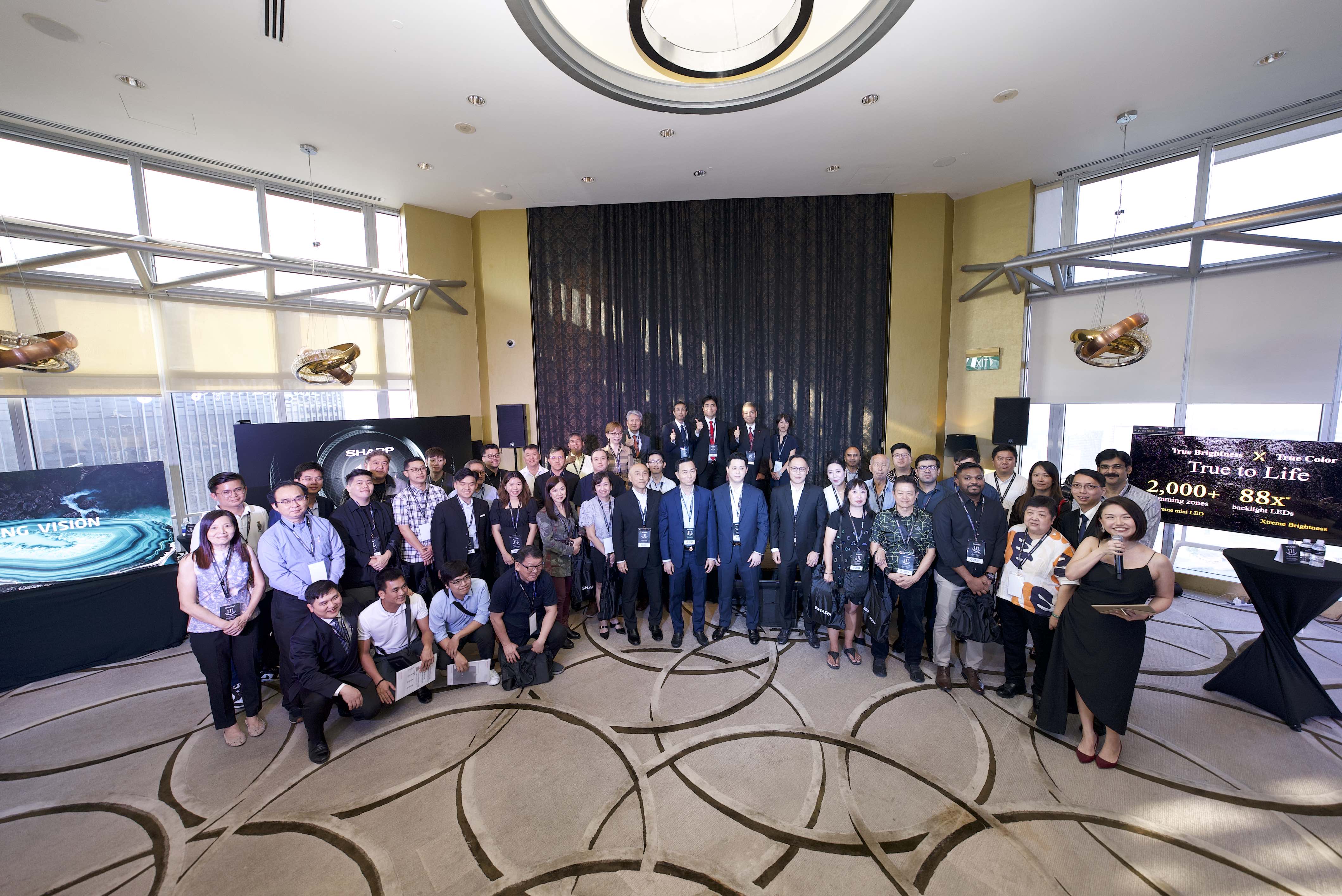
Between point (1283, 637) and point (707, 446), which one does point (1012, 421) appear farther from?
point (707, 446)

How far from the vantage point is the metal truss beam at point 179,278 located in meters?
4.07

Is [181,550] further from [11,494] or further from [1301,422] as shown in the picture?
[1301,422]

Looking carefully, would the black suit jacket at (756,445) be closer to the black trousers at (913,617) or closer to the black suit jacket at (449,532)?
the black trousers at (913,617)

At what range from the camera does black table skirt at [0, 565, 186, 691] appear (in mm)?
3570

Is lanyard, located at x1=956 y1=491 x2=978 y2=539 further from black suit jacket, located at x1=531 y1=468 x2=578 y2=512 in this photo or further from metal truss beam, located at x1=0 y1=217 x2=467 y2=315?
metal truss beam, located at x1=0 y1=217 x2=467 y2=315

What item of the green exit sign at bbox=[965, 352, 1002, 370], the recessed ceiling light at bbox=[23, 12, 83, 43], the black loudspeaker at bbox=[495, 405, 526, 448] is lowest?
the black loudspeaker at bbox=[495, 405, 526, 448]

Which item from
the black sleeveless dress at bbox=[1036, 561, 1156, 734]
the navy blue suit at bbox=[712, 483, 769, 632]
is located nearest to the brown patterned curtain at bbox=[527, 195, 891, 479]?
the navy blue suit at bbox=[712, 483, 769, 632]

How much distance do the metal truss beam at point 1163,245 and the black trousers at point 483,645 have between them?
277 inches

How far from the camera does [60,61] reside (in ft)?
12.2

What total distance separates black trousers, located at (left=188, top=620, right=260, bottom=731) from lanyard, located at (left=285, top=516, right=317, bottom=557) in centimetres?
52

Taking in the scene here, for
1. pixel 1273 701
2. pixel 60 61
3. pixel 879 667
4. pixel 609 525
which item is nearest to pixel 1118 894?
pixel 879 667

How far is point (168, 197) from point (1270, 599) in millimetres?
10895

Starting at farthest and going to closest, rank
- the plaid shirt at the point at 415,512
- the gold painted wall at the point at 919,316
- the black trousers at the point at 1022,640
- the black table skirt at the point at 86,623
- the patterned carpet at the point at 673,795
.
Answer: the gold painted wall at the point at 919,316
the plaid shirt at the point at 415,512
the black table skirt at the point at 86,623
the black trousers at the point at 1022,640
the patterned carpet at the point at 673,795

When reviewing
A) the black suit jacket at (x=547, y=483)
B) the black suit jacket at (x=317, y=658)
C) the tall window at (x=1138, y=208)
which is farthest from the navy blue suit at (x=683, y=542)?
the tall window at (x=1138, y=208)
